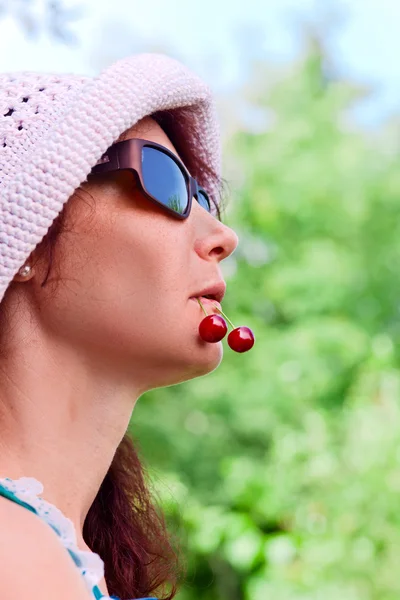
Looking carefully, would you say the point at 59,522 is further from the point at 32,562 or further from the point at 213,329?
the point at 213,329

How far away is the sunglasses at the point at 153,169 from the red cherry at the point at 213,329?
0.19 metres

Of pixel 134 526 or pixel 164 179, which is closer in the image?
pixel 164 179

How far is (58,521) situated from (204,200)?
69 centimetres

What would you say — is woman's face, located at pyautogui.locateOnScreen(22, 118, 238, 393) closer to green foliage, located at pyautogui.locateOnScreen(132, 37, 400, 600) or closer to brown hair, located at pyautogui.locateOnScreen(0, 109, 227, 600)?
brown hair, located at pyautogui.locateOnScreen(0, 109, 227, 600)

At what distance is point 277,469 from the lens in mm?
7312

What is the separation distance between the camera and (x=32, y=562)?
3.44ft

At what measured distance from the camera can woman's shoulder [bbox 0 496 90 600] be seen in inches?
39.7

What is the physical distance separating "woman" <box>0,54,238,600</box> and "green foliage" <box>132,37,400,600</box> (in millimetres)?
5025

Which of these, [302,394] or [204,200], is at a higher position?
[204,200]

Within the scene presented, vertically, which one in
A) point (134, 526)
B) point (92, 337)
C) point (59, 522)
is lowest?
point (134, 526)

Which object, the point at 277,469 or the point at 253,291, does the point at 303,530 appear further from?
the point at 253,291

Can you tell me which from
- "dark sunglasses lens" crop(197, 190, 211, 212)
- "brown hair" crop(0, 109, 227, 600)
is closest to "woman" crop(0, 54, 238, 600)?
"dark sunglasses lens" crop(197, 190, 211, 212)

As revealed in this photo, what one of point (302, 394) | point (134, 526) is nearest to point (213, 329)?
point (134, 526)

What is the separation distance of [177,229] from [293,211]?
24.4 ft
